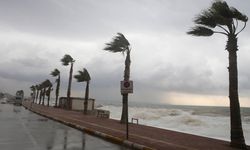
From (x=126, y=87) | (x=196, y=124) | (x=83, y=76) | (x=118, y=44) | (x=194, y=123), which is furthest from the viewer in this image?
(x=194, y=123)

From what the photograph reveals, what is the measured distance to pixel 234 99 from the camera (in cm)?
1639

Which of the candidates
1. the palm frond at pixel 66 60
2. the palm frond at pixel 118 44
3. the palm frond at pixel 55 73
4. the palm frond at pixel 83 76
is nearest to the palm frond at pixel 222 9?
the palm frond at pixel 118 44

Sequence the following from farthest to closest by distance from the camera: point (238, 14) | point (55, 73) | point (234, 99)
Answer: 1. point (55, 73)
2. point (238, 14)
3. point (234, 99)

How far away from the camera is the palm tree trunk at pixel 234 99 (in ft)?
53.3

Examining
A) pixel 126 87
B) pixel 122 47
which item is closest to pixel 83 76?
pixel 122 47

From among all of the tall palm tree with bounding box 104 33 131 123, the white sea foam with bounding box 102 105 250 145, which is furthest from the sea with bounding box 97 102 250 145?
the tall palm tree with bounding box 104 33 131 123

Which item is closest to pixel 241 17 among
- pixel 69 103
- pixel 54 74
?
pixel 69 103

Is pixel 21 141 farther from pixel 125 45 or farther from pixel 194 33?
pixel 125 45

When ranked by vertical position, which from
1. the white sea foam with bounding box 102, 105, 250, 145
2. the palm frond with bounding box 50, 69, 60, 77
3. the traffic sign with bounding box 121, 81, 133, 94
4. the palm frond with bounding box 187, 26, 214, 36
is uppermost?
the palm frond with bounding box 50, 69, 60, 77

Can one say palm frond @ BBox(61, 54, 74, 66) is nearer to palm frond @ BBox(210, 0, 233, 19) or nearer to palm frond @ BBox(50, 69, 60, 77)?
palm frond @ BBox(50, 69, 60, 77)

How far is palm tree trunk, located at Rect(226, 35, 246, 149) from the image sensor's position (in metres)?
16.2

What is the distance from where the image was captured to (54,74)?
79875 millimetres

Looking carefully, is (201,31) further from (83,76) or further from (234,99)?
(83,76)

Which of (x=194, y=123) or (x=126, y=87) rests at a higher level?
(x=126, y=87)
